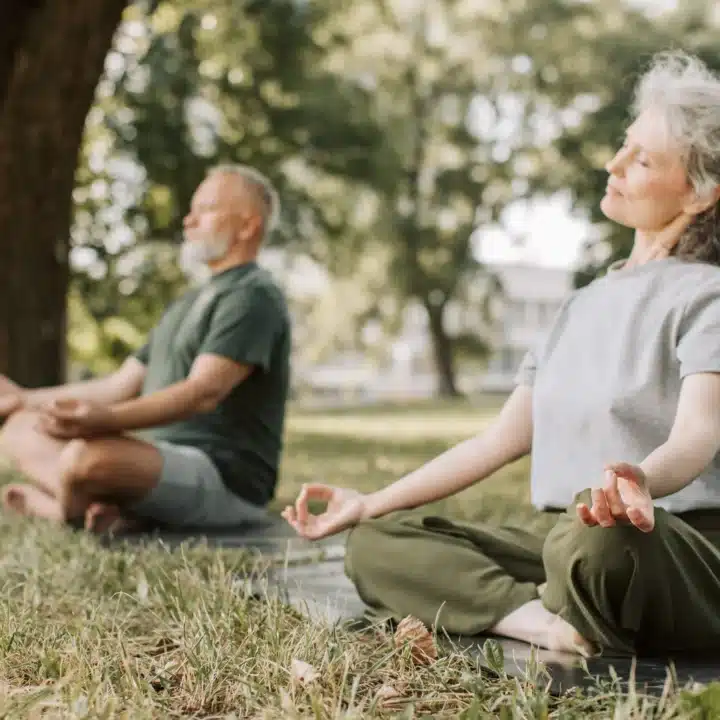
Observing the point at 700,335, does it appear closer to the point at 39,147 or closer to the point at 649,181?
the point at 649,181

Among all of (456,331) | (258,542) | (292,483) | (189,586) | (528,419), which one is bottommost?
(456,331)

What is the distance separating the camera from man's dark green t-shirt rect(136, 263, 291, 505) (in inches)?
199

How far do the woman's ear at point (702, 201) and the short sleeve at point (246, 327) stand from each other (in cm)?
243

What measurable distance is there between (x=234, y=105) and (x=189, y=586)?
14.2 m

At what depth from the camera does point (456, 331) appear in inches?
1463

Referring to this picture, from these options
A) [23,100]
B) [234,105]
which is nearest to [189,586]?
[23,100]

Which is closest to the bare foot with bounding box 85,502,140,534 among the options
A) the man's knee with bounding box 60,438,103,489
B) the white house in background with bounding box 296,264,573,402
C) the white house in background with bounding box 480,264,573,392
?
the man's knee with bounding box 60,438,103,489

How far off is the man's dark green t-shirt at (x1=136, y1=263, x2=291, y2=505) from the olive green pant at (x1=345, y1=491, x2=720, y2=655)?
80.1 inches

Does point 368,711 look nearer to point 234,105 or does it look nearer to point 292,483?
point 292,483

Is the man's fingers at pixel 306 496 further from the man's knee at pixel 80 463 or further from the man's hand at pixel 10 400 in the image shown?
the man's hand at pixel 10 400

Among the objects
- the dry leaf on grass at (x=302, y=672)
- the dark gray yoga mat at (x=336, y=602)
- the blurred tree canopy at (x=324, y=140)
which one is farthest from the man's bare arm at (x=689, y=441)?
the blurred tree canopy at (x=324, y=140)

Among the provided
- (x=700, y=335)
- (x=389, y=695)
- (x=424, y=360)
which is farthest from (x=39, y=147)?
(x=424, y=360)

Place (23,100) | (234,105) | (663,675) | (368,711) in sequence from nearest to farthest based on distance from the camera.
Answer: (368,711) < (663,675) < (23,100) < (234,105)

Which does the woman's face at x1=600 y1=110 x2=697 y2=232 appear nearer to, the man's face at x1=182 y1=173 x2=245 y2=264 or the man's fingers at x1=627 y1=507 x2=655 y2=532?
the man's fingers at x1=627 y1=507 x2=655 y2=532
